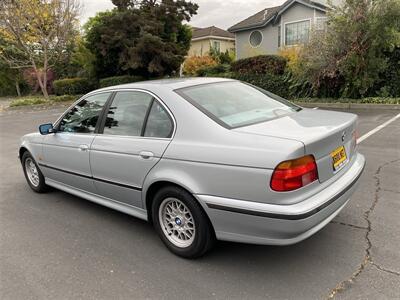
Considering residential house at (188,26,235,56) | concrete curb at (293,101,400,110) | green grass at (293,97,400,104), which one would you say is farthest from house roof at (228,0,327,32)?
concrete curb at (293,101,400,110)

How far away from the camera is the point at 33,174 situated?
532 centimetres

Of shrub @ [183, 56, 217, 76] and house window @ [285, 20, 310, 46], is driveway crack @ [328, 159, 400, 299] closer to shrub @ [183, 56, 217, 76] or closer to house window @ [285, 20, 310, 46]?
house window @ [285, 20, 310, 46]

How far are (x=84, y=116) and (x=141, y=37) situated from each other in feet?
56.0

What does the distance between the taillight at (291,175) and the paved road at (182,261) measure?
2.56 ft

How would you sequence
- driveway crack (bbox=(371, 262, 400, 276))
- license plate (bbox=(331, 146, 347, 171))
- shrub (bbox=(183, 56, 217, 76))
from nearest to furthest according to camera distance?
driveway crack (bbox=(371, 262, 400, 276)) < license plate (bbox=(331, 146, 347, 171)) < shrub (bbox=(183, 56, 217, 76))

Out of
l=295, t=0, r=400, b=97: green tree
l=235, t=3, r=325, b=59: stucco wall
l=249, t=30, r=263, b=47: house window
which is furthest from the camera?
l=249, t=30, r=263, b=47: house window

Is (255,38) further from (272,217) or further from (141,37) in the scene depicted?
(272,217)

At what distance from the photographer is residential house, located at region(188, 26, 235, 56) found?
1423 inches

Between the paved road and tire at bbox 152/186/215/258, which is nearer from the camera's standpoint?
the paved road

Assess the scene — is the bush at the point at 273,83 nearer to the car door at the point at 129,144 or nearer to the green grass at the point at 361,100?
the green grass at the point at 361,100

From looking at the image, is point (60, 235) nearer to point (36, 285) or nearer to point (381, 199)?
point (36, 285)

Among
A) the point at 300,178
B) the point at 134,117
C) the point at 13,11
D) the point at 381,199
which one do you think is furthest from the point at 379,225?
the point at 13,11

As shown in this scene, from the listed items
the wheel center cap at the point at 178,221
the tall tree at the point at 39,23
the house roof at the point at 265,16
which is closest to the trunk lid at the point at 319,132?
the wheel center cap at the point at 178,221

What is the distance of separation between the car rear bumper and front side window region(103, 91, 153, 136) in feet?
3.59
